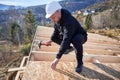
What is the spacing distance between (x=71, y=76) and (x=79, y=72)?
202 mm

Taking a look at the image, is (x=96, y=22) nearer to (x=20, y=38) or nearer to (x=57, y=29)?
(x=20, y=38)

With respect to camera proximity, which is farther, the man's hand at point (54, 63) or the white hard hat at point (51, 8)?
the man's hand at point (54, 63)

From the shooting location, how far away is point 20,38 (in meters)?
33.2

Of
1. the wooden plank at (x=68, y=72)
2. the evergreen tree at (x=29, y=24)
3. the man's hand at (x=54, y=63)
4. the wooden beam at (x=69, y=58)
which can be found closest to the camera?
the wooden plank at (x=68, y=72)

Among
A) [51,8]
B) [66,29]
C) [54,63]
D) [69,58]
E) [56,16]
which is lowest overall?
[69,58]

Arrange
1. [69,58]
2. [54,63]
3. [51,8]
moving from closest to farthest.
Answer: [51,8]
[54,63]
[69,58]

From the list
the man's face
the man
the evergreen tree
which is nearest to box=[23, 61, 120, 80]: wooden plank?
the man

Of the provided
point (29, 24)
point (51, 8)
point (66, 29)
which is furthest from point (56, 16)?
point (29, 24)

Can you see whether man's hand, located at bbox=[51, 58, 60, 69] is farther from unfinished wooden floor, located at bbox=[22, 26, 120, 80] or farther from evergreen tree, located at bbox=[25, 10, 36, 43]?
evergreen tree, located at bbox=[25, 10, 36, 43]

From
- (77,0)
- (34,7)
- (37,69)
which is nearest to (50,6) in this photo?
(37,69)

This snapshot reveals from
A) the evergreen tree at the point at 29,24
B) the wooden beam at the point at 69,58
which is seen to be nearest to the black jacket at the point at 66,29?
the wooden beam at the point at 69,58

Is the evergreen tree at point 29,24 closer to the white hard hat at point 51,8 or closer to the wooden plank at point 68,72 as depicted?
the wooden plank at point 68,72

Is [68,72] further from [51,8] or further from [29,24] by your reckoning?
[29,24]

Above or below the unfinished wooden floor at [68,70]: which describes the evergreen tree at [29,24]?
below
